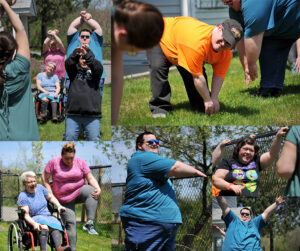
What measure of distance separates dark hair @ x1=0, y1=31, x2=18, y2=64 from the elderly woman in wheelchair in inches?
43.6

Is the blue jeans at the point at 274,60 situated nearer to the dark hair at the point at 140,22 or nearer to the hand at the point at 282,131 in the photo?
the hand at the point at 282,131

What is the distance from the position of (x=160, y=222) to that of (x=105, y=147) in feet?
3.83

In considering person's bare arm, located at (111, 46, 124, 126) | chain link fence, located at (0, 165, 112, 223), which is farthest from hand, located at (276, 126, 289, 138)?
chain link fence, located at (0, 165, 112, 223)

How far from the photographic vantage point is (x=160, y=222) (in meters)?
5.38

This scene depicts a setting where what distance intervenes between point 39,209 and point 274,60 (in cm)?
266

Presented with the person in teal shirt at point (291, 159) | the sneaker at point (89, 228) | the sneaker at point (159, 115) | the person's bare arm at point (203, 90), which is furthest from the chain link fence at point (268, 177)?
the sneaker at point (89, 228)

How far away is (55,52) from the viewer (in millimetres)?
6031

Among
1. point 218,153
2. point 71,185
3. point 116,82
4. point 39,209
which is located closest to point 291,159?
point 218,153

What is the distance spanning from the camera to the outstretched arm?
612cm

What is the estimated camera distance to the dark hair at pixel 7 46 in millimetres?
5617

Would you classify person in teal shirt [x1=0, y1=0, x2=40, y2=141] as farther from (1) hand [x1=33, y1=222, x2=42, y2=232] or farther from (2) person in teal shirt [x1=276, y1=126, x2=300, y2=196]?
(2) person in teal shirt [x1=276, y1=126, x2=300, y2=196]

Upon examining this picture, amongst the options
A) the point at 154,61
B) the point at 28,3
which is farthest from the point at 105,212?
the point at 28,3

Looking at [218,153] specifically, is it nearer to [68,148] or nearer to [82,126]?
[82,126]

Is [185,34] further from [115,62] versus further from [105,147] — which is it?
[105,147]
